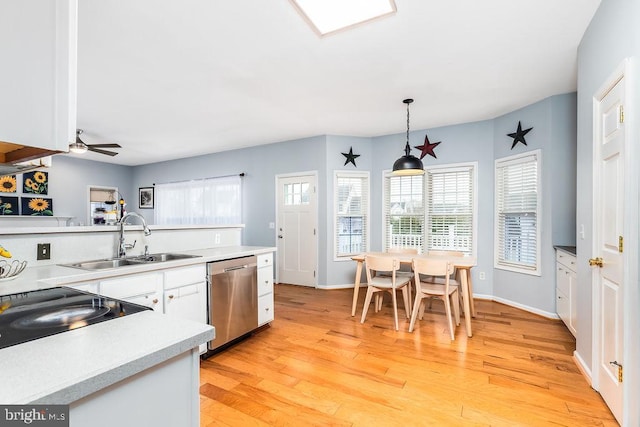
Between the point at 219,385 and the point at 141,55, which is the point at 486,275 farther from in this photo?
the point at 141,55

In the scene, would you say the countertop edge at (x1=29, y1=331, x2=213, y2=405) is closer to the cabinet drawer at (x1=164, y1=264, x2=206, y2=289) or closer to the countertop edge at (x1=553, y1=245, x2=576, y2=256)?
the cabinet drawer at (x1=164, y1=264, x2=206, y2=289)

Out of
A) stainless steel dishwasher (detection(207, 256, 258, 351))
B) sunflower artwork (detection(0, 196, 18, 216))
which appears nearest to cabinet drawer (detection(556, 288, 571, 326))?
stainless steel dishwasher (detection(207, 256, 258, 351))

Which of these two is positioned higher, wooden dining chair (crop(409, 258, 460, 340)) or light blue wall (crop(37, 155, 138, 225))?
light blue wall (crop(37, 155, 138, 225))

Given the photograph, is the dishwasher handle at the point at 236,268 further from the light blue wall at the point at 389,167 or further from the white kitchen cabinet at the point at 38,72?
the light blue wall at the point at 389,167

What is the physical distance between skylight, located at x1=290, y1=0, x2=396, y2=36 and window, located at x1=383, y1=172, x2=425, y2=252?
296 cm

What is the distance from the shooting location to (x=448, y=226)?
468 centimetres

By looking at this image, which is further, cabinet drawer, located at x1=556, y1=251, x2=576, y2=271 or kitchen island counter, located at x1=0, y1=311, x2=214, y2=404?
cabinet drawer, located at x1=556, y1=251, x2=576, y2=271

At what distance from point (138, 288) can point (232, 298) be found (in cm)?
87

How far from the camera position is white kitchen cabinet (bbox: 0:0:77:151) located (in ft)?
2.19

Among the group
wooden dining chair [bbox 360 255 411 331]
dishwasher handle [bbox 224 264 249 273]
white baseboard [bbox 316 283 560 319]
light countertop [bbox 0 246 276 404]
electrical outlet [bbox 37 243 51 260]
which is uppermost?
electrical outlet [bbox 37 243 51 260]

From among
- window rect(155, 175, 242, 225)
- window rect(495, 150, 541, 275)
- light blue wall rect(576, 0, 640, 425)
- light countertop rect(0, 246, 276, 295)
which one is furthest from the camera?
window rect(155, 175, 242, 225)

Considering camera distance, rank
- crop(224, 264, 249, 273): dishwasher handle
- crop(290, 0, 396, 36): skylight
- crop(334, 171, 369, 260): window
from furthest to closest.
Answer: crop(334, 171, 369, 260): window
crop(224, 264, 249, 273): dishwasher handle
crop(290, 0, 396, 36): skylight

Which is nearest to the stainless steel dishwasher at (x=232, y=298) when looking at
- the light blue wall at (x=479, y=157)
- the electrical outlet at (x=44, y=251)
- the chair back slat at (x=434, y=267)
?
the electrical outlet at (x=44, y=251)

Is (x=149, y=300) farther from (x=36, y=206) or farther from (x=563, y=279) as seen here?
(x=36, y=206)
